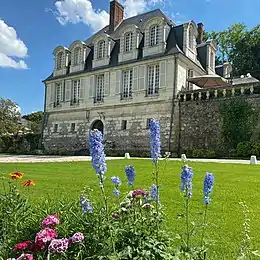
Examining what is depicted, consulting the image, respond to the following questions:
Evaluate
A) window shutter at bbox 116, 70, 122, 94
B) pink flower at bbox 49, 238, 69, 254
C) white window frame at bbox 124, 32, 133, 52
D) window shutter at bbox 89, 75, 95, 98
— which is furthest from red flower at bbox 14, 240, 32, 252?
window shutter at bbox 89, 75, 95, 98

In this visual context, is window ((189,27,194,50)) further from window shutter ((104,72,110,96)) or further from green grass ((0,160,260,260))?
green grass ((0,160,260,260))

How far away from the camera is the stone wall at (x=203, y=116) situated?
18.6m

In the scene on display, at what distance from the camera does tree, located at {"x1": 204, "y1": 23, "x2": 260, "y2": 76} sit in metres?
33.1

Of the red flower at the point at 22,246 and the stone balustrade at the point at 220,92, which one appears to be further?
the stone balustrade at the point at 220,92

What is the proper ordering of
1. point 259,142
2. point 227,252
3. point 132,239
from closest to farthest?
point 132,239
point 227,252
point 259,142

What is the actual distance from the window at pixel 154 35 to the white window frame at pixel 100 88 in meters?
4.63

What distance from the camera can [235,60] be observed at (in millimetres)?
34281

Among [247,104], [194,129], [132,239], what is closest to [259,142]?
[247,104]

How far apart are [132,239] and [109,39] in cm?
2310

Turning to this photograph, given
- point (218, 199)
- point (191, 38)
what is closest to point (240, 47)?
point (191, 38)

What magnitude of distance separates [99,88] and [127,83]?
267 cm

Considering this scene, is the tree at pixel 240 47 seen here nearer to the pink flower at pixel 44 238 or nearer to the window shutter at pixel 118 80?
the window shutter at pixel 118 80

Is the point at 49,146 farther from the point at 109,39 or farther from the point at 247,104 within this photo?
the point at 247,104

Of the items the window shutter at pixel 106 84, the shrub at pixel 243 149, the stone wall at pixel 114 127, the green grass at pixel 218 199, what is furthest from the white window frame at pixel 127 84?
the green grass at pixel 218 199
